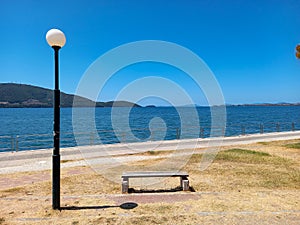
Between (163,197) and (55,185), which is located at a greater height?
(55,185)

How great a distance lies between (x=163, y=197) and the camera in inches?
Answer: 202

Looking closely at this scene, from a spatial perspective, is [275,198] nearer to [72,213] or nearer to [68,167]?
[72,213]

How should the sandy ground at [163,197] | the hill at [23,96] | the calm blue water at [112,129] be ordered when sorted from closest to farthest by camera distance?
the sandy ground at [163,197] < the calm blue water at [112,129] < the hill at [23,96]

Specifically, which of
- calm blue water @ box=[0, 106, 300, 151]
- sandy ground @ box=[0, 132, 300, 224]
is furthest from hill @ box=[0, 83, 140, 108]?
sandy ground @ box=[0, 132, 300, 224]

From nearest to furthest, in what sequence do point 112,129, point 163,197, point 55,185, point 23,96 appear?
point 55,185, point 163,197, point 112,129, point 23,96

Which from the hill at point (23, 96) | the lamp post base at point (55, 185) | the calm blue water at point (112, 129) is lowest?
the calm blue water at point (112, 129)

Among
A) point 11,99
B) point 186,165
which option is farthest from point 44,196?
point 11,99

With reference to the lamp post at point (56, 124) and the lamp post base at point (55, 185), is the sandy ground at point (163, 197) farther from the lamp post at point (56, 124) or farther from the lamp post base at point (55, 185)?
the lamp post at point (56, 124)

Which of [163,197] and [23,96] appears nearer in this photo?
[163,197]

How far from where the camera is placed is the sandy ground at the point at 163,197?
404 centimetres

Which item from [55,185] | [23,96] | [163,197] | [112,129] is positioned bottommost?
[112,129]

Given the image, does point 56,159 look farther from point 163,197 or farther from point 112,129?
point 112,129

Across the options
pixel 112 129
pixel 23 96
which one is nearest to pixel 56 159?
pixel 112 129

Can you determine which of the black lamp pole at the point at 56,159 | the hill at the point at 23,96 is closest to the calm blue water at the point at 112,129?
the black lamp pole at the point at 56,159
